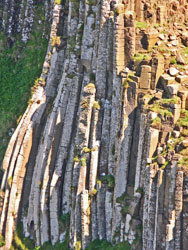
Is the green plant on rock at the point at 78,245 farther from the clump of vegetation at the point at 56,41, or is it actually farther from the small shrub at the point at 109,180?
the clump of vegetation at the point at 56,41

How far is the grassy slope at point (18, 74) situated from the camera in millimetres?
65875

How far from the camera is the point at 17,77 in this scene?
68312 millimetres

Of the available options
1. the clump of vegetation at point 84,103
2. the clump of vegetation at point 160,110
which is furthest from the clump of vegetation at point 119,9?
the clump of vegetation at point 160,110

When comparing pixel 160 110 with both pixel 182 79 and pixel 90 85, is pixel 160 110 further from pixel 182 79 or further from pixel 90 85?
pixel 90 85

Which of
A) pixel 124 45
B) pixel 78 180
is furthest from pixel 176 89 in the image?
pixel 78 180

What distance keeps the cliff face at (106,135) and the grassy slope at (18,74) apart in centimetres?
270

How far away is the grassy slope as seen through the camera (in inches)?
2594

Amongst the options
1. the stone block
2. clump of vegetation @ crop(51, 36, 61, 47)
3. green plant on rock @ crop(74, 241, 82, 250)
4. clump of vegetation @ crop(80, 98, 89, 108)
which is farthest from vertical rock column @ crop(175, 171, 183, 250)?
clump of vegetation @ crop(51, 36, 61, 47)

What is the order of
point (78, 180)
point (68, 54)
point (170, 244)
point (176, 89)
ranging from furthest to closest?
point (68, 54)
point (78, 180)
point (176, 89)
point (170, 244)

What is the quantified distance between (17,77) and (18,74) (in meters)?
0.23

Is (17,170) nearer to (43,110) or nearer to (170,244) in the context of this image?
(43,110)

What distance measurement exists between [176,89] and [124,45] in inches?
182

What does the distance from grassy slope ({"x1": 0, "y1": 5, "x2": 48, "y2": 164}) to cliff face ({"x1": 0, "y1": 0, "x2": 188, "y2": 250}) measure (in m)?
2.70

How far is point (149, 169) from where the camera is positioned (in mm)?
50438
